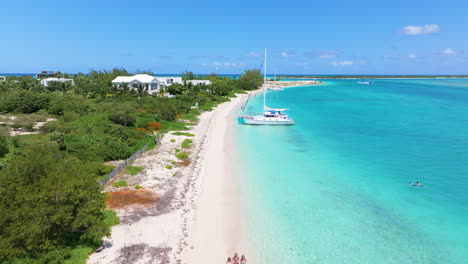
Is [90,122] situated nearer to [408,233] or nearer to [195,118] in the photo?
[195,118]

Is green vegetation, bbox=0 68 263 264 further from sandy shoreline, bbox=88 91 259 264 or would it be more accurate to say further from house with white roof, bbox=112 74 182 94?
house with white roof, bbox=112 74 182 94

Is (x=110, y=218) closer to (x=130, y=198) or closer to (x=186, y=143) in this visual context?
(x=130, y=198)

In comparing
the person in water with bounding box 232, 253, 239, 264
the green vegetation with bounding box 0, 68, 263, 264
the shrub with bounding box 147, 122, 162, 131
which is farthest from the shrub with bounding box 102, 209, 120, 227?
the shrub with bounding box 147, 122, 162, 131

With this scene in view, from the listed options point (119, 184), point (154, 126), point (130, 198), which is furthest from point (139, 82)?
point (130, 198)

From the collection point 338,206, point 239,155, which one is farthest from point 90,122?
point 338,206

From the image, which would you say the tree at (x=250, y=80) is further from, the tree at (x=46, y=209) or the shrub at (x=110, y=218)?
the tree at (x=46, y=209)
